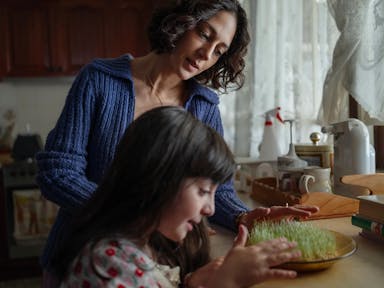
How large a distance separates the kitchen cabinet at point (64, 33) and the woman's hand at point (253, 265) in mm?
3026

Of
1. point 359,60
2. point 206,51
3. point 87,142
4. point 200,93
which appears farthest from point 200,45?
point 359,60

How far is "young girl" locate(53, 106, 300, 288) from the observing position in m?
0.78

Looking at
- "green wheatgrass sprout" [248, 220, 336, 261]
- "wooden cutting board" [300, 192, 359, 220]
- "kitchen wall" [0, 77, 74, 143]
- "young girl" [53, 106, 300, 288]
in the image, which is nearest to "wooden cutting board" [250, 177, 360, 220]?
"wooden cutting board" [300, 192, 359, 220]

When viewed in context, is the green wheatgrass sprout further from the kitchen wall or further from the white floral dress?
the kitchen wall

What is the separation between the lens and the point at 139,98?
135 cm

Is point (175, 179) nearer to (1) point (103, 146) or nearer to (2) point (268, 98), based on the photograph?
(1) point (103, 146)

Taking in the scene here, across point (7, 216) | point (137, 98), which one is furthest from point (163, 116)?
point (7, 216)

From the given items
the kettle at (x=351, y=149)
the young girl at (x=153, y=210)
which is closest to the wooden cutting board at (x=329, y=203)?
the kettle at (x=351, y=149)

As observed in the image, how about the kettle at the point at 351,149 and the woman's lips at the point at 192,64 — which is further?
the kettle at the point at 351,149

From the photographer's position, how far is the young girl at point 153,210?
0.78 m

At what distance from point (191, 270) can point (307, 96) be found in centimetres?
160

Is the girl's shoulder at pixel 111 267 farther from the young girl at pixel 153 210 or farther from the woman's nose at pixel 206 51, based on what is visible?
the woman's nose at pixel 206 51

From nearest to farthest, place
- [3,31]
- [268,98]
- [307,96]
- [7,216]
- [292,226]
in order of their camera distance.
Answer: [292,226], [307,96], [268,98], [7,216], [3,31]

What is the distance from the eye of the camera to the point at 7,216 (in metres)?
3.24
